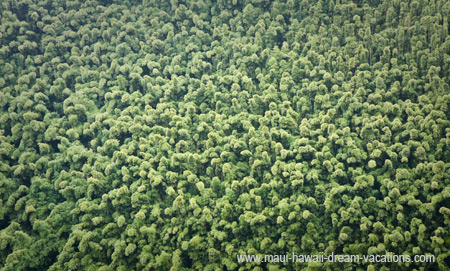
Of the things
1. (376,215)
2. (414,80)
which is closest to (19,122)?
(376,215)

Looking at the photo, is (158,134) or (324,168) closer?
(324,168)

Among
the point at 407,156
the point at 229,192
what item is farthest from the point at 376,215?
the point at 229,192

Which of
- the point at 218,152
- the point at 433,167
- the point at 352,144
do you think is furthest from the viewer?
the point at 218,152

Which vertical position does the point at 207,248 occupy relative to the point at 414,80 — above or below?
below

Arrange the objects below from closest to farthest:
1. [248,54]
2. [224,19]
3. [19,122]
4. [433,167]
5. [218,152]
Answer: [433,167], [218,152], [19,122], [248,54], [224,19]

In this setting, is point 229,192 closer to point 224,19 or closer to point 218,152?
point 218,152

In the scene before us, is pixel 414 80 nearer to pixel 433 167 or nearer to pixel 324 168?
pixel 433 167

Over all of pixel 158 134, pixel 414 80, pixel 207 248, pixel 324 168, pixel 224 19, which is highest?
pixel 224 19
